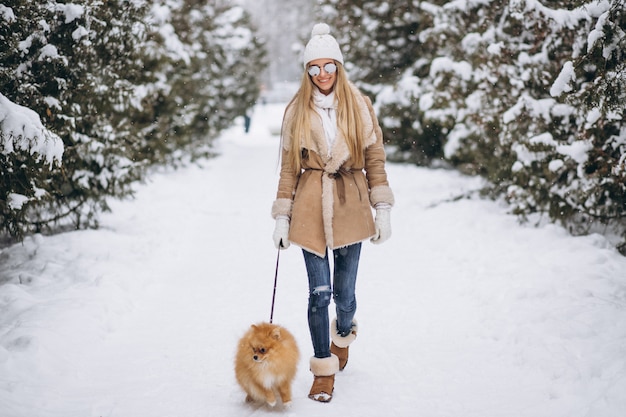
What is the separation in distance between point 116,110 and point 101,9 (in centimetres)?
204

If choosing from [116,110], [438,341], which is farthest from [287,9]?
[438,341]

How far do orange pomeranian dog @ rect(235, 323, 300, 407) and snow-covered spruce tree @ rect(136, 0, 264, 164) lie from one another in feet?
21.3

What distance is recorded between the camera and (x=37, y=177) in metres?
5.36

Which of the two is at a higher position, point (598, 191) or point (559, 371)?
point (598, 191)

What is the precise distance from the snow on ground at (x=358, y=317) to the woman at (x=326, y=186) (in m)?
0.68

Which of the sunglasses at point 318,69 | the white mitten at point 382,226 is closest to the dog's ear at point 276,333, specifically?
the white mitten at point 382,226

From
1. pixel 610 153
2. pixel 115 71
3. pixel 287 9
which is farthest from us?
pixel 287 9

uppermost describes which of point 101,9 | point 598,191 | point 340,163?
point 101,9

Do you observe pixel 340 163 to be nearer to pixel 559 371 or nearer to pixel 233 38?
pixel 559 371

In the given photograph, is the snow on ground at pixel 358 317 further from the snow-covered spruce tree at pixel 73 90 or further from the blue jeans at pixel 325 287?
the snow-covered spruce tree at pixel 73 90

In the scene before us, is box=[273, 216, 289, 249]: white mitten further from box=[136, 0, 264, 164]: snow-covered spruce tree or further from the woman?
box=[136, 0, 264, 164]: snow-covered spruce tree

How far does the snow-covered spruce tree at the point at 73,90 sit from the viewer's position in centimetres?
518

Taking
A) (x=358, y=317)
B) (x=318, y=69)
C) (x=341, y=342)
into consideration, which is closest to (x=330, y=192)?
(x=318, y=69)

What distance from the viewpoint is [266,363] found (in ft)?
10.9
